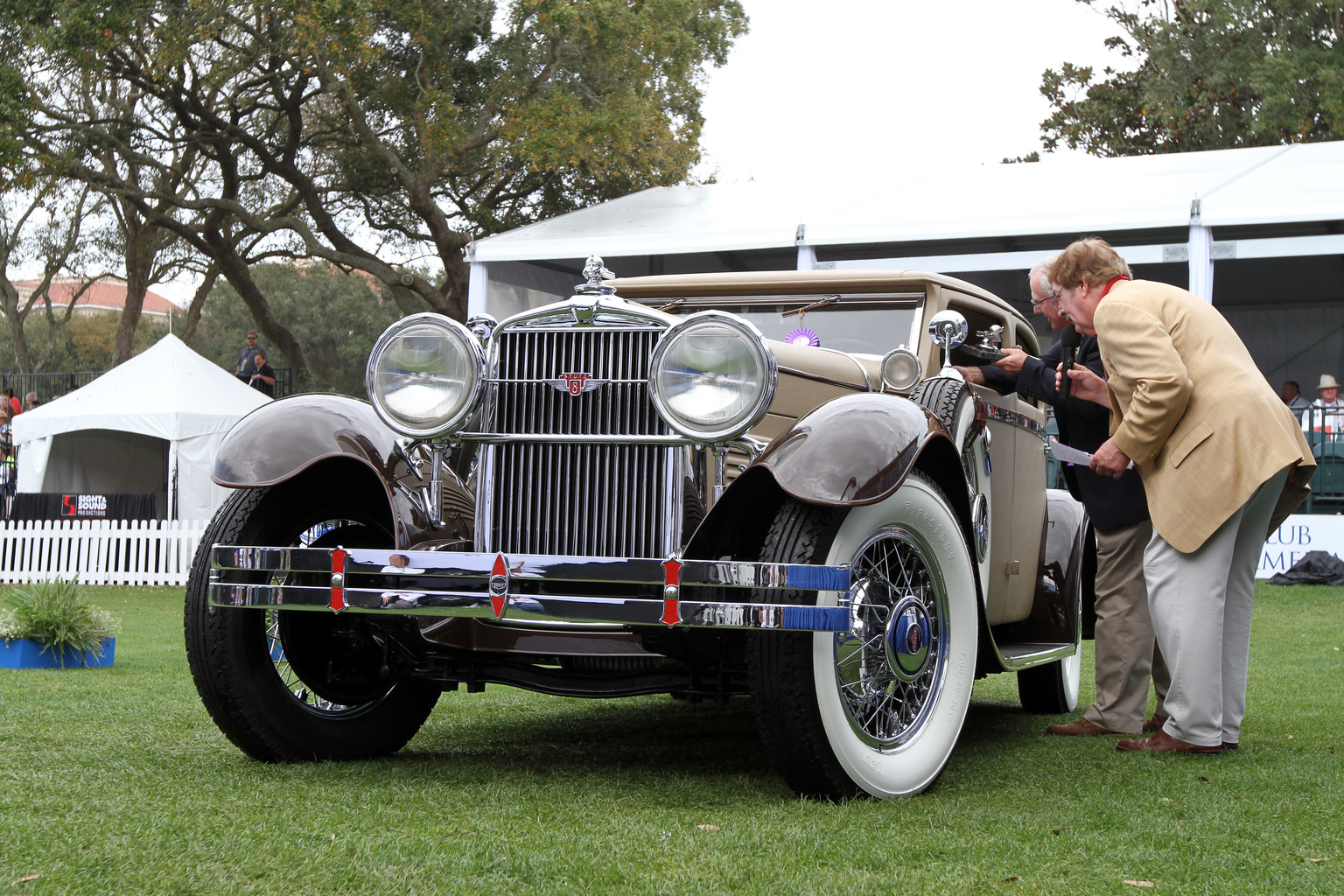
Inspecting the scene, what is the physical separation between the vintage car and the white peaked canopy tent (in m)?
11.1

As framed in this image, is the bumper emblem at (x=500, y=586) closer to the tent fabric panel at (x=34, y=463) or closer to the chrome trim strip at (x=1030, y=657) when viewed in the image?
the chrome trim strip at (x=1030, y=657)

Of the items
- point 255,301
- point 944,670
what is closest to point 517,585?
point 944,670

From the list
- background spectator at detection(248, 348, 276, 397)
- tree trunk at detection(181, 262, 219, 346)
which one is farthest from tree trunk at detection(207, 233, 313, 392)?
tree trunk at detection(181, 262, 219, 346)

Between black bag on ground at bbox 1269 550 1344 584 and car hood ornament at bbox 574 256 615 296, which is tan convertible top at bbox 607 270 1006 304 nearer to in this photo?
car hood ornament at bbox 574 256 615 296

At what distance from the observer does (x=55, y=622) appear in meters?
6.18

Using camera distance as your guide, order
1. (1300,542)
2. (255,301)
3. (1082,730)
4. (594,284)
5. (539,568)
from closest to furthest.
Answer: (539,568) → (594,284) → (1082,730) → (1300,542) → (255,301)

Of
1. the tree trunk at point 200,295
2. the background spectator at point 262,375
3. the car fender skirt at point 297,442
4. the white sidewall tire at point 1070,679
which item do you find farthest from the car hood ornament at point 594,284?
the tree trunk at point 200,295

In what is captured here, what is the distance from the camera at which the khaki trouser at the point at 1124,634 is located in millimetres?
4645

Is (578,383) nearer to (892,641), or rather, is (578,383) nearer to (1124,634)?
(892,641)

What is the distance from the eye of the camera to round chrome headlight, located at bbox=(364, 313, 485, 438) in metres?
3.43

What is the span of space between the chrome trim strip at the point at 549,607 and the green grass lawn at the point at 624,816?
0.46 m

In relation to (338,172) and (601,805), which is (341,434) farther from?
(338,172)

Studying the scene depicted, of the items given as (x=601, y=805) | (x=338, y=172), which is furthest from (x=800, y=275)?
(x=338, y=172)

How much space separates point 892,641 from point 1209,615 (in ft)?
4.00
